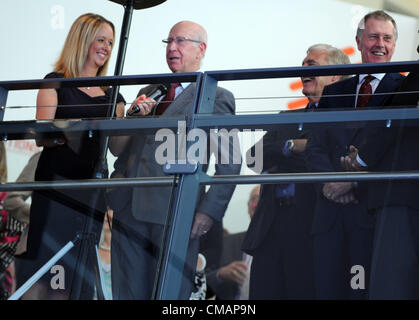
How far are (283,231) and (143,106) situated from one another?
566mm

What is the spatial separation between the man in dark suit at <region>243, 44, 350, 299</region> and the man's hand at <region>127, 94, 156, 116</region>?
0.38 meters

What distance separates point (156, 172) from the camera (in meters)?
1.92

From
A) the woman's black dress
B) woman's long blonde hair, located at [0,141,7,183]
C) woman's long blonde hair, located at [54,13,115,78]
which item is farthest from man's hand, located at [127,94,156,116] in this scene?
→ woman's long blonde hair, located at [54,13,115,78]

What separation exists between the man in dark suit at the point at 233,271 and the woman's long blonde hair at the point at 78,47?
1.27 m

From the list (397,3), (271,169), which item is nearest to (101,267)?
(271,169)

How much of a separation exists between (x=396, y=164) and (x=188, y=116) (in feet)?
1.81

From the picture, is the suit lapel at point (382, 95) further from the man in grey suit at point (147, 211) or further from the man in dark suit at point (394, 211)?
the man in grey suit at point (147, 211)

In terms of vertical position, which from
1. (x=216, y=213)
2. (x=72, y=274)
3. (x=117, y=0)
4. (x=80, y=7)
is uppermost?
(x=80, y=7)

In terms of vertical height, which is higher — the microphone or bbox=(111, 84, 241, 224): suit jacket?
the microphone

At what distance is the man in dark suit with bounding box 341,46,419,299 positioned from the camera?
176 centimetres

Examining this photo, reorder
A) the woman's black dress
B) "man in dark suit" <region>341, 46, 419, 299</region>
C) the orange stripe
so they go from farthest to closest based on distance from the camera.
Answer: the woman's black dress
the orange stripe
"man in dark suit" <region>341, 46, 419, 299</region>

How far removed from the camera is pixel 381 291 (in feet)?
5.82

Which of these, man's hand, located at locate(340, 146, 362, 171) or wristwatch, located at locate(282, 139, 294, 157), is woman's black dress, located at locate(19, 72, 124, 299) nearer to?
wristwatch, located at locate(282, 139, 294, 157)
